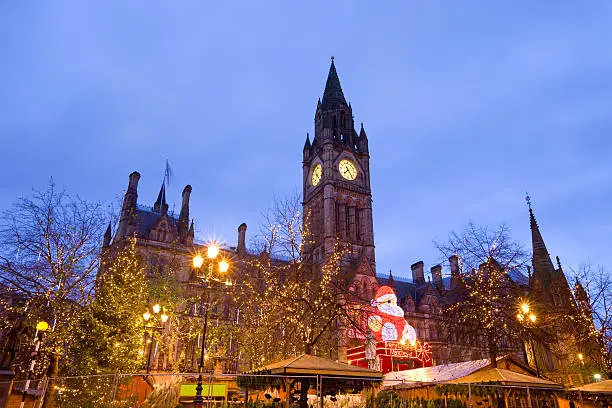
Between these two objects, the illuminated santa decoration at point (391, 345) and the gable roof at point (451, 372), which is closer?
the gable roof at point (451, 372)

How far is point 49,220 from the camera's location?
24.3 m

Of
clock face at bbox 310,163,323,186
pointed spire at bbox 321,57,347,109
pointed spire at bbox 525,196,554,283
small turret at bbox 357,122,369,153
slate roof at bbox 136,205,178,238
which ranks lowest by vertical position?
pointed spire at bbox 525,196,554,283

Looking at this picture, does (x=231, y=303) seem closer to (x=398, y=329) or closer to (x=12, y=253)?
(x=398, y=329)

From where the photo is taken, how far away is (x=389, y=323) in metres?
50.7

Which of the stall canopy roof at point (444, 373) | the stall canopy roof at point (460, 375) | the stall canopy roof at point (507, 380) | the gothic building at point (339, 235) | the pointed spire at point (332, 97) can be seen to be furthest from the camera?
the pointed spire at point (332, 97)

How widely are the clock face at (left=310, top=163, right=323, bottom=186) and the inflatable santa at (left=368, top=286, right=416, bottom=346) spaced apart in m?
24.3

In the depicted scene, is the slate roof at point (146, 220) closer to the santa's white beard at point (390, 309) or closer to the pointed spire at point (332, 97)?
the santa's white beard at point (390, 309)

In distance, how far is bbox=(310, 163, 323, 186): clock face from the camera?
70.1 metres

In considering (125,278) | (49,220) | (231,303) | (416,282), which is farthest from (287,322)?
(416,282)

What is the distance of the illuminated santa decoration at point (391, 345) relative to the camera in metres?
44.5

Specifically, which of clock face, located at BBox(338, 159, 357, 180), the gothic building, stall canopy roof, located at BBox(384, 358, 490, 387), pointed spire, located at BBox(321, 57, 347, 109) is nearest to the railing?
stall canopy roof, located at BBox(384, 358, 490, 387)

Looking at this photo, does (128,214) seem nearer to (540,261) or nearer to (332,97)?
(332,97)

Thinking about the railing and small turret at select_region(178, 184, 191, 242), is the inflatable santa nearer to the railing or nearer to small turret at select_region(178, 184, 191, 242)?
small turret at select_region(178, 184, 191, 242)

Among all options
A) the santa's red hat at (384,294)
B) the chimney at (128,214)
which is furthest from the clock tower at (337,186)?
the chimney at (128,214)
